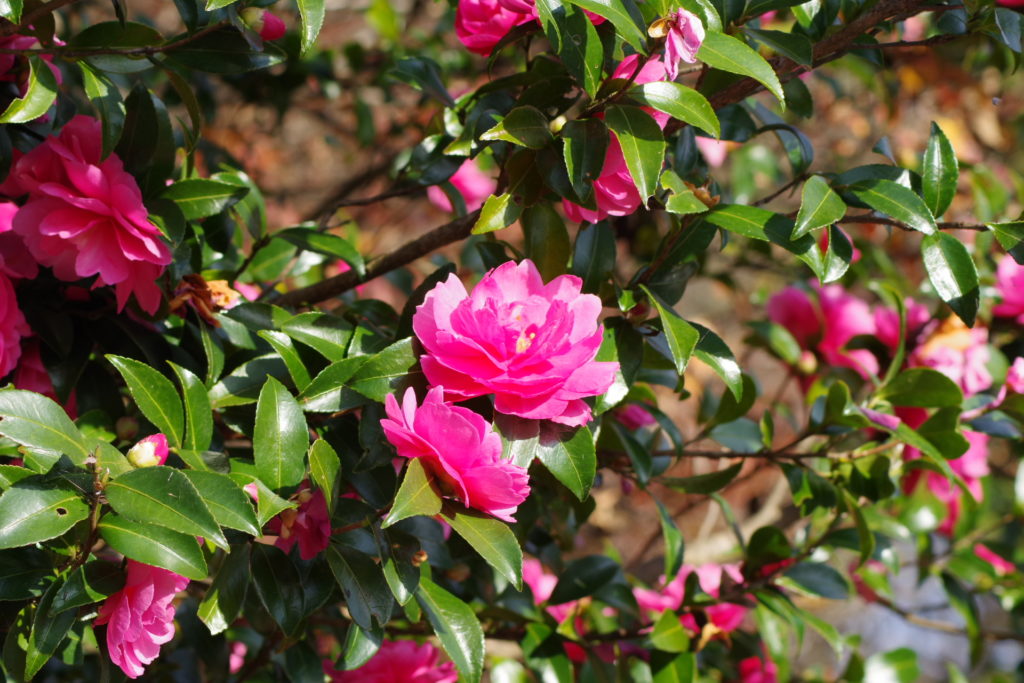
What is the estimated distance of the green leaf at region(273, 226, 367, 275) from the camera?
0.95 m

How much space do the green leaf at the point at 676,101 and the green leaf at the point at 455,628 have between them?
0.43 meters

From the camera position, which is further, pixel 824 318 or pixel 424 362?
pixel 824 318

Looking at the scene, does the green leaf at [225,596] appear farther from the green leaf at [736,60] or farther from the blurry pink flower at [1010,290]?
the blurry pink flower at [1010,290]

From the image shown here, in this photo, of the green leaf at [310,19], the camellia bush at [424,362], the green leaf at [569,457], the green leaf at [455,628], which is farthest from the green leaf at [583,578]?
the green leaf at [310,19]

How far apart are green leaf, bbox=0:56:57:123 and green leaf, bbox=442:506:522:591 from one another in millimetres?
457

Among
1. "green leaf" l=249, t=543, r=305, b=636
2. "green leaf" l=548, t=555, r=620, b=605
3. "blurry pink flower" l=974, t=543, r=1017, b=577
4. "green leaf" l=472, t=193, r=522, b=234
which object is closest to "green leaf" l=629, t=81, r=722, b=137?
"green leaf" l=472, t=193, r=522, b=234

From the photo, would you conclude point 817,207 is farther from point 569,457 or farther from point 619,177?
point 569,457

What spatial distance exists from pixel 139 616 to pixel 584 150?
18.5 inches

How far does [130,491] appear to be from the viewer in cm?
62

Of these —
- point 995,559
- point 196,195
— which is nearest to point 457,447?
point 196,195

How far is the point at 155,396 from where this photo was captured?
739 mm

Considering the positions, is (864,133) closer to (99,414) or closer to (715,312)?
(715,312)

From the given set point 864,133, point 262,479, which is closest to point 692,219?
point 262,479

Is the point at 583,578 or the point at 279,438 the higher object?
the point at 279,438
